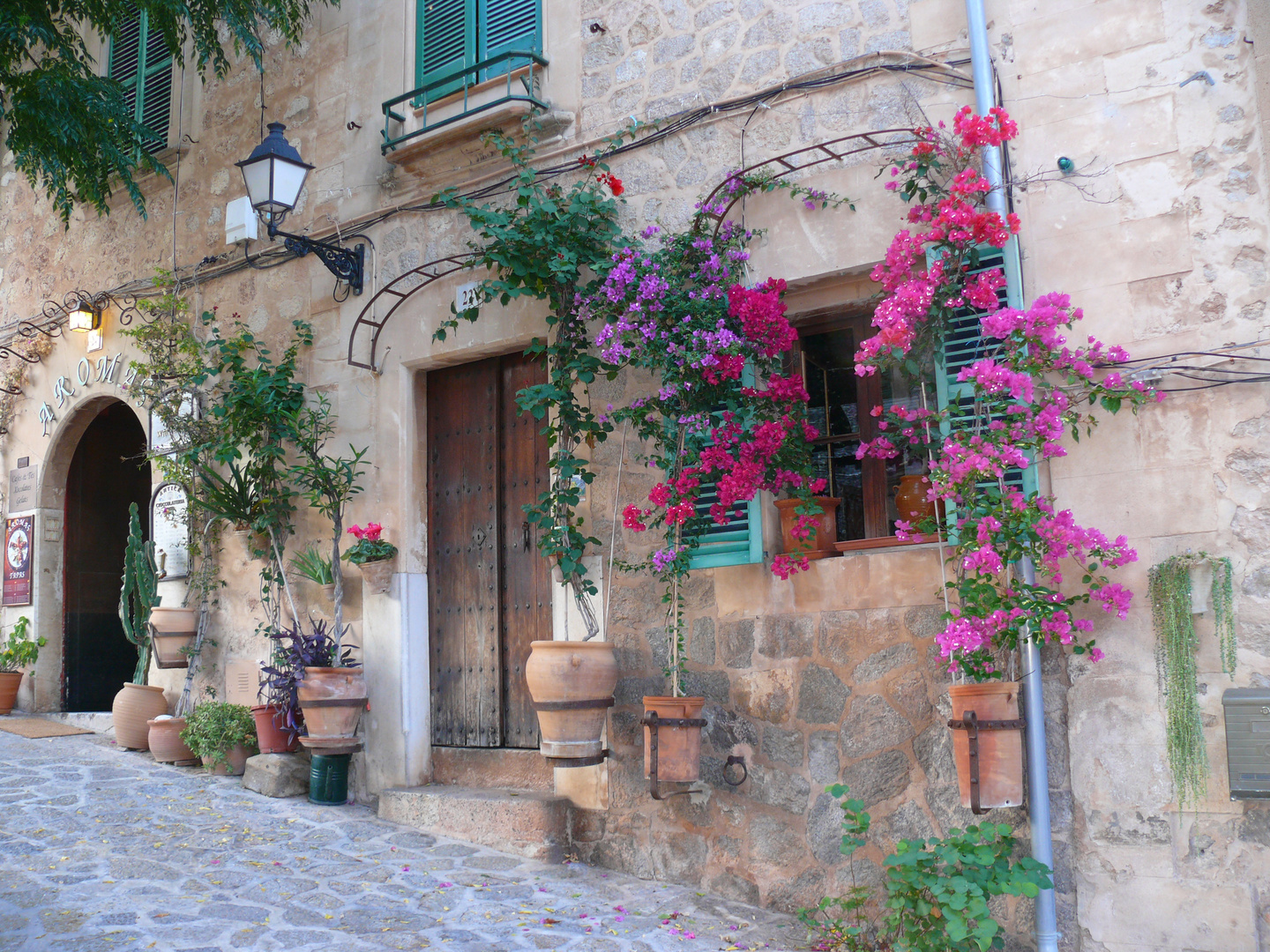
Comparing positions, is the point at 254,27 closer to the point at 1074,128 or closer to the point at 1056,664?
the point at 1074,128

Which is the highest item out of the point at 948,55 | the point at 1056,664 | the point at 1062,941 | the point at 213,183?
the point at 213,183

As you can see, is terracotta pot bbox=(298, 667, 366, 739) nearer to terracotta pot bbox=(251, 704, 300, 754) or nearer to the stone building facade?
the stone building facade

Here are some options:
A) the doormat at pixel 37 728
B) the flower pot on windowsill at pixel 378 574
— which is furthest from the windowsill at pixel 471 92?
the doormat at pixel 37 728

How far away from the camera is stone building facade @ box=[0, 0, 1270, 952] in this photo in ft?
12.2

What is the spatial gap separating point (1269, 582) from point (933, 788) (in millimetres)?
1349

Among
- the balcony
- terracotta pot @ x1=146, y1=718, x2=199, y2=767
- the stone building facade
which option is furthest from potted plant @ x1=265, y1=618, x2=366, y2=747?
the balcony

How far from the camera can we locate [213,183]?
7.20 metres

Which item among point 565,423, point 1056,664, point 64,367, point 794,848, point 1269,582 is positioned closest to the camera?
point 1269,582

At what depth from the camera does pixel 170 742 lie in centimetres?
627

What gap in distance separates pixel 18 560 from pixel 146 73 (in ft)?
12.2

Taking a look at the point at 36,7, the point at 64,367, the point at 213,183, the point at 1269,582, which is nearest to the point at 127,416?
the point at 64,367

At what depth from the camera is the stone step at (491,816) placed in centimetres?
493

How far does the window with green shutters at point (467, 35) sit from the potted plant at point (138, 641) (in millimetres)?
3284

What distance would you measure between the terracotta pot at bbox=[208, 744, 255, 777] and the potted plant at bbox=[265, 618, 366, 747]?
36 centimetres
